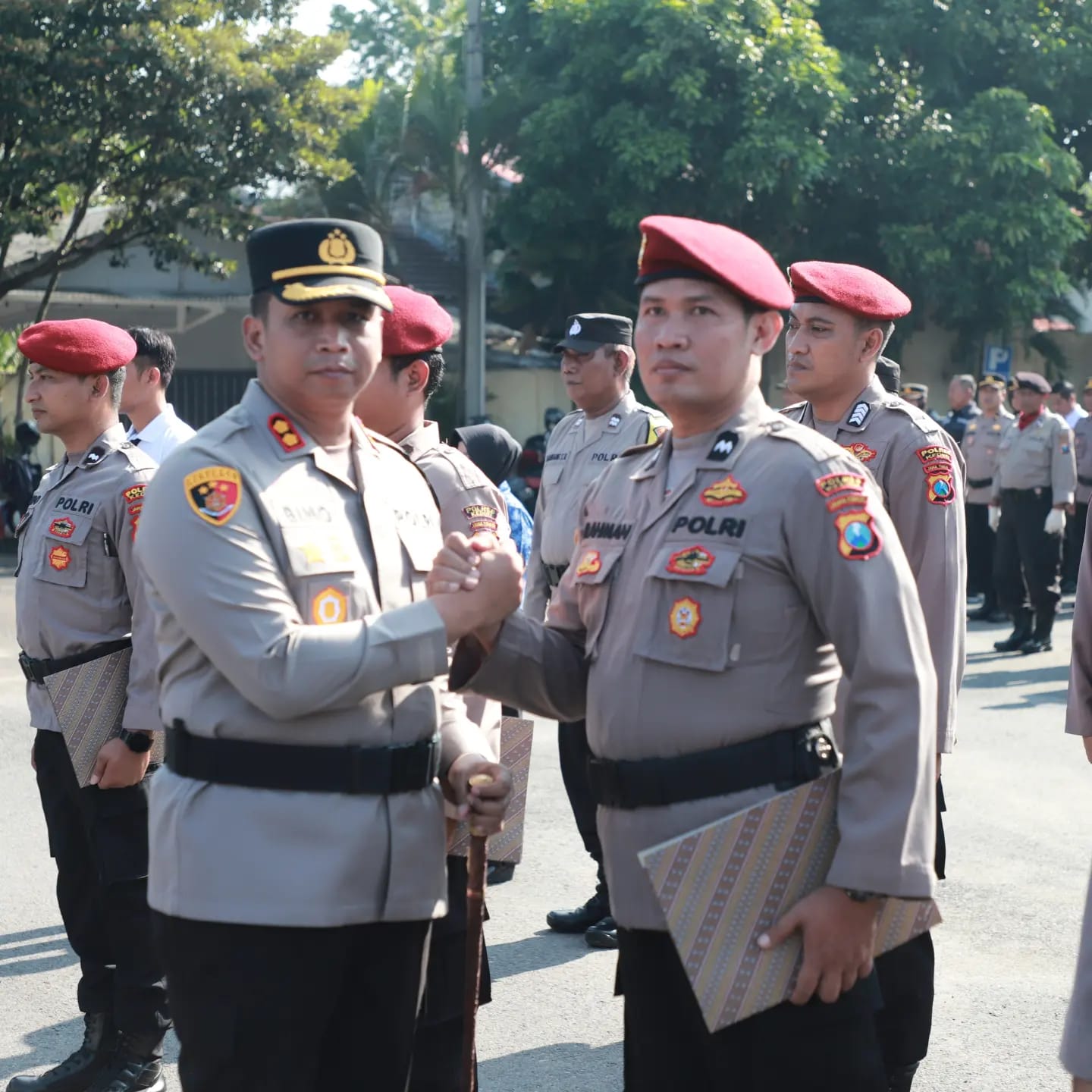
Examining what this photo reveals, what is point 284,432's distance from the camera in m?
2.87

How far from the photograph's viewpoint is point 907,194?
25.8 meters

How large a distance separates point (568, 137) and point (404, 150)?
264cm

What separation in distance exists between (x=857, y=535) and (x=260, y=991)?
125 centimetres

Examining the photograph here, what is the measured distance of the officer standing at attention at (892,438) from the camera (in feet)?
13.9

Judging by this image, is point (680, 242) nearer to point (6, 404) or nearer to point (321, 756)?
point (321, 756)

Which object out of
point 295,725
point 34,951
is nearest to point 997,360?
point 34,951

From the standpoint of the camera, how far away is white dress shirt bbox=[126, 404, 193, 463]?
5.73 metres

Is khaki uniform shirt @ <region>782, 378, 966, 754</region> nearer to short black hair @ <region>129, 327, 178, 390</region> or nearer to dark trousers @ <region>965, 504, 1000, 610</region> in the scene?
short black hair @ <region>129, 327, 178, 390</region>

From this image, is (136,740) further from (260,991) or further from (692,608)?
(692,608)

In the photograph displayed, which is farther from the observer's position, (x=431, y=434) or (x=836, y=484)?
(x=431, y=434)

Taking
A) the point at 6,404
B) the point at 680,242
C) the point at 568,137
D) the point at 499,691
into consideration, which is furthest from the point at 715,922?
the point at 6,404

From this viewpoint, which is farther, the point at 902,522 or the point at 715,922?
the point at 902,522

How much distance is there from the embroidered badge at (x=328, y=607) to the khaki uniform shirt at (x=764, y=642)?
47 centimetres

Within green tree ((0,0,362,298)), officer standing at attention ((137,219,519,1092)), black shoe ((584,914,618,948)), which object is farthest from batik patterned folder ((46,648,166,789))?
green tree ((0,0,362,298))
